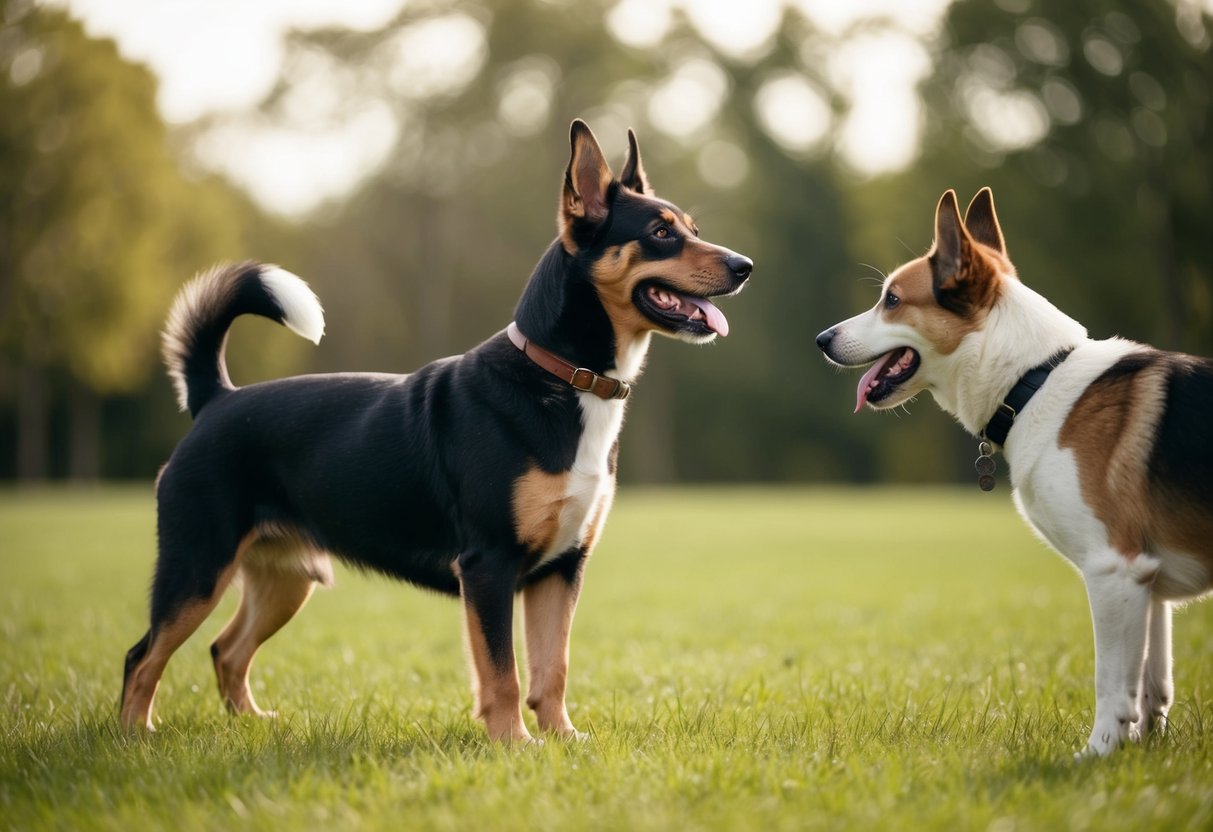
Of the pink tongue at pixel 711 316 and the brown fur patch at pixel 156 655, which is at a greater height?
the pink tongue at pixel 711 316

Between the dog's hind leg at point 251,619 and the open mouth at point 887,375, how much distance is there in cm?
298

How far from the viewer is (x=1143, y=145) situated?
2948cm

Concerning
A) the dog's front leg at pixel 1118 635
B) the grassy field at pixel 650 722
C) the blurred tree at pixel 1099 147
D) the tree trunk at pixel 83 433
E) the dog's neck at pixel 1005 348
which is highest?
the blurred tree at pixel 1099 147

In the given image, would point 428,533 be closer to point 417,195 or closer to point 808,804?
point 808,804

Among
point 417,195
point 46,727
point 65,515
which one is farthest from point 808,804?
point 417,195

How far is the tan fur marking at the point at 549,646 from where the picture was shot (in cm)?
488

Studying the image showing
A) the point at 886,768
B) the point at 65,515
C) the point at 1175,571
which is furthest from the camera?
the point at 65,515

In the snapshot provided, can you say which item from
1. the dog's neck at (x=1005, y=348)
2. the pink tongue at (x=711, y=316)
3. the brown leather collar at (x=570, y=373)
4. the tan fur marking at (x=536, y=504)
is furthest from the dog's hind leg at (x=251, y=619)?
the dog's neck at (x=1005, y=348)

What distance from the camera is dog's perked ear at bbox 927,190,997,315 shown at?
473 cm

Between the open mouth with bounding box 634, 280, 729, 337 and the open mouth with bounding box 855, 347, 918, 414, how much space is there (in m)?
0.78

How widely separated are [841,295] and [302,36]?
896 inches

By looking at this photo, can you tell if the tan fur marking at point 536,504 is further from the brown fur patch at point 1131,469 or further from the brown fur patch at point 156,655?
the brown fur patch at point 1131,469

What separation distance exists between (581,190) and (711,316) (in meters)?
0.86

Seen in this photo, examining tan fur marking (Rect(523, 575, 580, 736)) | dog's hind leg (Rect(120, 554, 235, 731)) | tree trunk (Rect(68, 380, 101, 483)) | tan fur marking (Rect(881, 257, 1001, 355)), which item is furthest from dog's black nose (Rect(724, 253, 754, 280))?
tree trunk (Rect(68, 380, 101, 483))
